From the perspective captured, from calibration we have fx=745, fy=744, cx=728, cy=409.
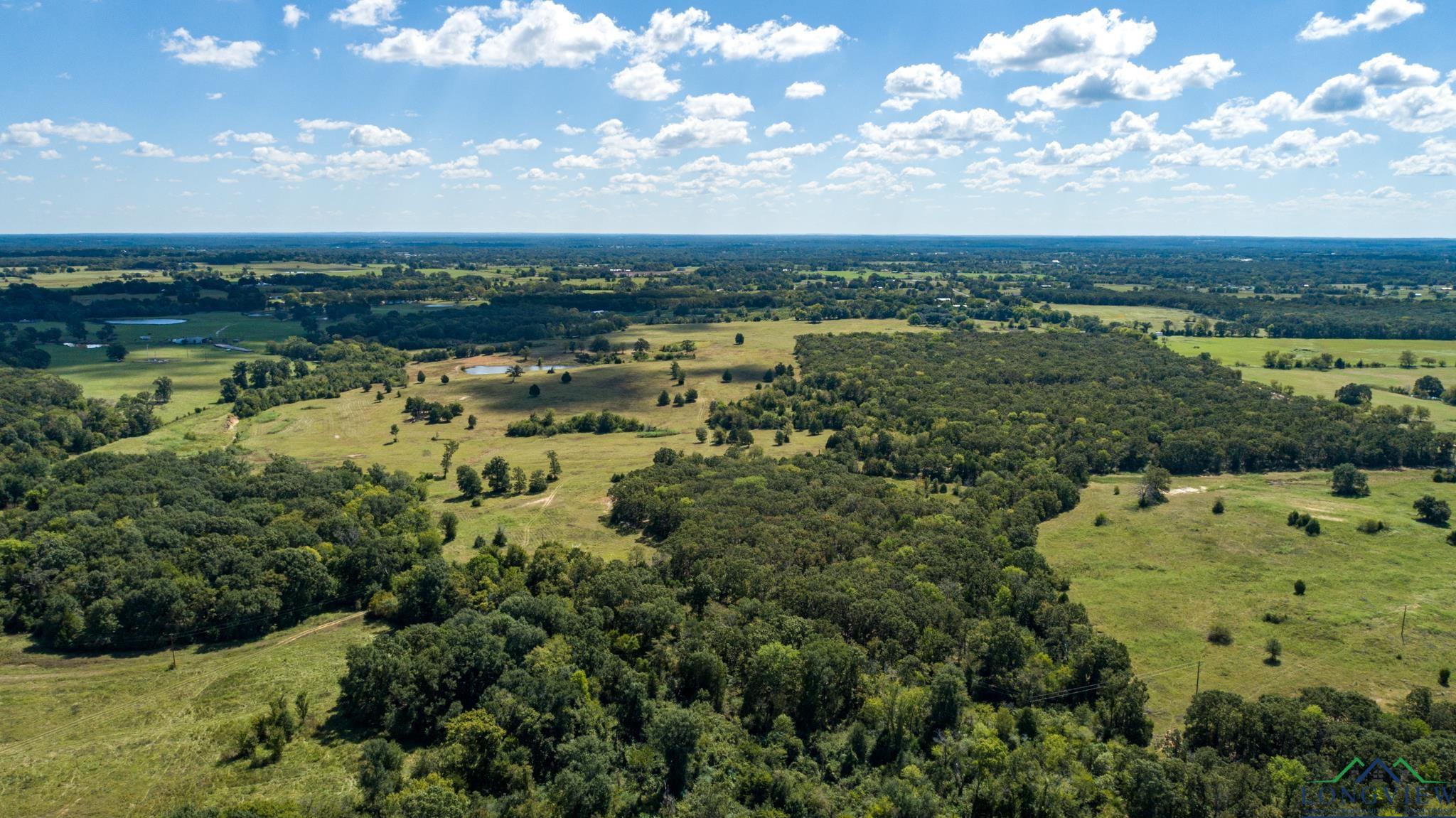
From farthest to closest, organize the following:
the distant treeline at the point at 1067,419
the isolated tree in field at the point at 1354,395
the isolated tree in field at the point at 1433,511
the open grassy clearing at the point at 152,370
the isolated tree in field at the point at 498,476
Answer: the open grassy clearing at the point at 152,370 < the isolated tree in field at the point at 1354,395 < the distant treeline at the point at 1067,419 < the isolated tree in field at the point at 498,476 < the isolated tree in field at the point at 1433,511

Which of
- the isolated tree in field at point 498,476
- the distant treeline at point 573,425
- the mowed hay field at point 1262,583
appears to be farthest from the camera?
the distant treeline at point 573,425

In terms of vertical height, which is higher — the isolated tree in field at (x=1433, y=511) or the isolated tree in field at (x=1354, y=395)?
the isolated tree in field at (x=1354, y=395)

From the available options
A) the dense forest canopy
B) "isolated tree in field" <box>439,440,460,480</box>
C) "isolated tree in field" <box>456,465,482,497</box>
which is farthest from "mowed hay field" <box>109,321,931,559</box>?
the dense forest canopy

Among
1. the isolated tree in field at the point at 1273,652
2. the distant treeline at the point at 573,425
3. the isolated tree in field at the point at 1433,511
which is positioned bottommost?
the isolated tree in field at the point at 1273,652

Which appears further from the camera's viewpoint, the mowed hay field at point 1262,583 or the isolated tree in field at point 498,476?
the isolated tree in field at point 498,476

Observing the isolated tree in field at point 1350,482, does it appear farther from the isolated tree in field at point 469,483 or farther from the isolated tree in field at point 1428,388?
the isolated tree in field at point 469,483

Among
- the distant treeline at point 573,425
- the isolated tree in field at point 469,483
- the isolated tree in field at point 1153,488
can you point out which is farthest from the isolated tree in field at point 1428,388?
the isolated tree in field at point 469,483
